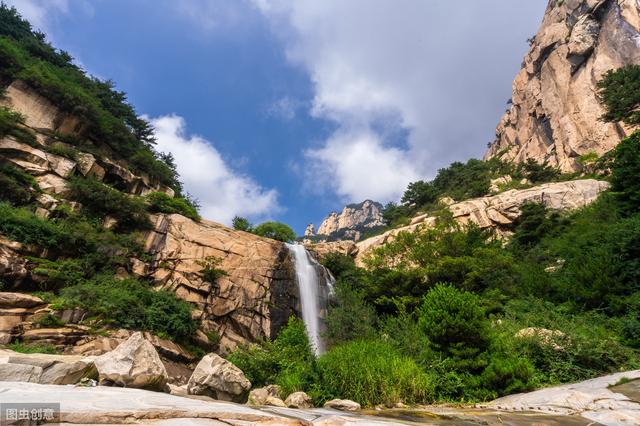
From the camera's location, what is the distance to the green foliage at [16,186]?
19156 mm

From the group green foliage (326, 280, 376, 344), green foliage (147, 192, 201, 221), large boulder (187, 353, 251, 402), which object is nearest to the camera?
large boulder (187, 353, 251, 402)

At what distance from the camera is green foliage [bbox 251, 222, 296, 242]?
Answer: 117 ft

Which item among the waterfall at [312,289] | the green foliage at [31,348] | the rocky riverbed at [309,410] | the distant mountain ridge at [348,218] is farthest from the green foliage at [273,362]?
the distant mountain ridge at [348,218]

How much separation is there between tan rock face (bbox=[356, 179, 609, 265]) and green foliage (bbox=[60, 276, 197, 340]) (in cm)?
1726

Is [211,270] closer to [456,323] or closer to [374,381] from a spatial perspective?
[374,381]

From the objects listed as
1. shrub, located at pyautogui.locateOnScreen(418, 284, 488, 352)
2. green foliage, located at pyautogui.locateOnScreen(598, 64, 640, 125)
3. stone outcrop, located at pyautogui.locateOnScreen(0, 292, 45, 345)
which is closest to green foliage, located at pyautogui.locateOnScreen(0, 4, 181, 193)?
stone outcrop, located at pyautogui.locateOnScreen(0, 292, 45, 345)

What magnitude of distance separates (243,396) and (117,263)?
1543 cm

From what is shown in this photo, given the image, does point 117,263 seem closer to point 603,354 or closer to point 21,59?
point 21,59

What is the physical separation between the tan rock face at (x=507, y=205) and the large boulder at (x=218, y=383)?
77.5ft

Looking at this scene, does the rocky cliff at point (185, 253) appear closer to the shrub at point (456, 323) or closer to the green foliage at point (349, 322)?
the green foliage at point (349, 322)

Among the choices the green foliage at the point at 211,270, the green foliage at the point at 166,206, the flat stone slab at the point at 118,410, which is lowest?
the flat stone slab at the point at 118,410

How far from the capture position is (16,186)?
19.4 m

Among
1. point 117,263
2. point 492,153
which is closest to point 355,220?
point 492,153

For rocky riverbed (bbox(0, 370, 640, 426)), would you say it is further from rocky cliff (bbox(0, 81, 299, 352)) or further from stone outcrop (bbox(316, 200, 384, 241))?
stone outcrop (bbox(316, 200, 384, 241))
